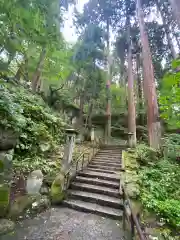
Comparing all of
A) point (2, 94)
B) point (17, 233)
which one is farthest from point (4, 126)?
point (17, 233)

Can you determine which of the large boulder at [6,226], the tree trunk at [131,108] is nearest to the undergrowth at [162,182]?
the tree trunk at [131,108]

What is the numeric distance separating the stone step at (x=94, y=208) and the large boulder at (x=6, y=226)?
177cm

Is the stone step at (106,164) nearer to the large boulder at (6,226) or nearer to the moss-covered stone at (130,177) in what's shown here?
the moss-covered stone at (130,177)

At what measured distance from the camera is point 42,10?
2.67 meters

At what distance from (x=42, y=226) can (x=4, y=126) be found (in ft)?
7.96

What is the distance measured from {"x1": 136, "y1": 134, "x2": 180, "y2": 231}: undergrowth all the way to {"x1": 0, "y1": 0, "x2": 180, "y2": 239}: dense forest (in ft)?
0.09

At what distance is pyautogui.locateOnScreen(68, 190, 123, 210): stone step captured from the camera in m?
4.68

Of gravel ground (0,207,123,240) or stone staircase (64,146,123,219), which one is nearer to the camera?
gravel ground (0,207,123,240)

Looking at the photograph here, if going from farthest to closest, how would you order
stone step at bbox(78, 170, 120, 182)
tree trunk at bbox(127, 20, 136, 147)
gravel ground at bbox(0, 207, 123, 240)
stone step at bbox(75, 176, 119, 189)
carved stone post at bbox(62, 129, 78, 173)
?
tree trunk at bbox(127, 20, 136, 147) → stone step at bbox(78, 170, 120, 182) → stone step at bbox(75, 176, 119, 189) → carved stone post at bbox(62, 129, 78, 173) → gravel ground at bbox(0, 207, 123, 240)

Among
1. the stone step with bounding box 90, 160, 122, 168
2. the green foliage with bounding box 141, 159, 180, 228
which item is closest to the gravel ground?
the green foliage with bounding box 141, 159, 180, 228

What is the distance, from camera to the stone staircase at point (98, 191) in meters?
4.55

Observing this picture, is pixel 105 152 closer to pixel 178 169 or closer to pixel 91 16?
pixel 178 169

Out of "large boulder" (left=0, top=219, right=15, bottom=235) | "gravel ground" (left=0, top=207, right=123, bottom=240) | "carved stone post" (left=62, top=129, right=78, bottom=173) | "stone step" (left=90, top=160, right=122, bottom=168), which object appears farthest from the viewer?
"stone step" (left=90, top=160, right=122, bottom=168)

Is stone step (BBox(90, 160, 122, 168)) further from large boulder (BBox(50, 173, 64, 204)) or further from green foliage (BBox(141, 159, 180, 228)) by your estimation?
large boulder (BBox(50, 173, 64, 204))
